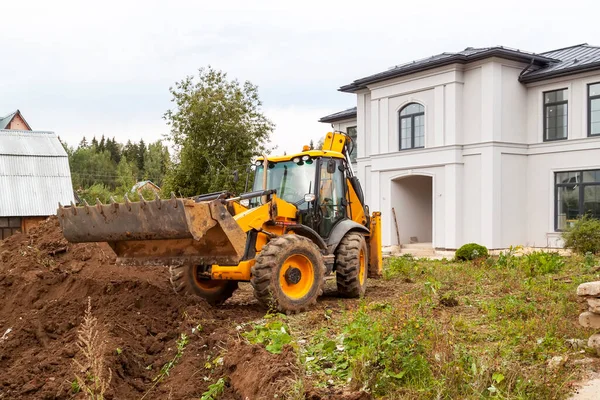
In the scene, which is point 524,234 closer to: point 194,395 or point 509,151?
point 509,151

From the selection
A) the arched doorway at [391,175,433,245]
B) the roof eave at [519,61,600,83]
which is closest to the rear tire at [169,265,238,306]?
the arched doorway at [391,175,433,245]

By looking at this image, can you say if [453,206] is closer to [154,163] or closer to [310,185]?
[310,185]

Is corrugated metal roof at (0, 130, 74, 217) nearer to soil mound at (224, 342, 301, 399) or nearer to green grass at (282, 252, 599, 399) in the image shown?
green grass at (282, 252, 599, 399)

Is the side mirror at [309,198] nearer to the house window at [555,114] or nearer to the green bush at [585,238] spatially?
the green bush at [585,238]

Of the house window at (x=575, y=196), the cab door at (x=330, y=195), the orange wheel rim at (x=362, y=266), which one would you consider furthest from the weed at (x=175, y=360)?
the house window at (x=575, y=196)

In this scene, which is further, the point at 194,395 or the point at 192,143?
the point at 192,143

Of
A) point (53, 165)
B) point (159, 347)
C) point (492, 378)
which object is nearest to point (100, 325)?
point (159, 347)

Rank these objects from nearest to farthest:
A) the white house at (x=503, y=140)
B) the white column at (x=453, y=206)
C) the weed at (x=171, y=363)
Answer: the weed at (x=171, y=363) → the white house at (x=503, y=140) → the white column at (x=453, y=206)

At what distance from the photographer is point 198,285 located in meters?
10.0

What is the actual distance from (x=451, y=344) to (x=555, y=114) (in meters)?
18.4

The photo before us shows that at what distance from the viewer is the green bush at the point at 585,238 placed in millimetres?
18516

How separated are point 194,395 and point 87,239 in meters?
3.70

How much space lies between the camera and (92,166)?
79.1m

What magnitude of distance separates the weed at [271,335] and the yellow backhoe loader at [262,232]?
3.29 ft
